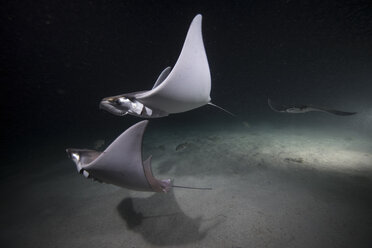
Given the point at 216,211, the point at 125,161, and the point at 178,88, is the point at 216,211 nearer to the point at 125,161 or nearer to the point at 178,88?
the point at 125,161

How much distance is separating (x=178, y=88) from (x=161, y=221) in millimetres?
2130

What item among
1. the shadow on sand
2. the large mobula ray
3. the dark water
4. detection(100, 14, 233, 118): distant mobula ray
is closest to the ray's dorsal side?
detection(100, 14, 233, 118): distant mobula ray

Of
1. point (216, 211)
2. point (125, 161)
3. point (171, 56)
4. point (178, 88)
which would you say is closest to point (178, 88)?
point (178, 88)

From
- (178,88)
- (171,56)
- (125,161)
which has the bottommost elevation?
(125,161)

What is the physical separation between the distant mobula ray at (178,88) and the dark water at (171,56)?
6.13ft

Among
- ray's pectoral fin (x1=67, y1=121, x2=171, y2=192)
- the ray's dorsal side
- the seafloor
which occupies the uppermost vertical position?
the ray's dorsal side

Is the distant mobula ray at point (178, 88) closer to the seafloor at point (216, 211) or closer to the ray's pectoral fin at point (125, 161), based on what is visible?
the ray's pectoral fin at point (125, 161)

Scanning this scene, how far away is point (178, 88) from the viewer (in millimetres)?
1826

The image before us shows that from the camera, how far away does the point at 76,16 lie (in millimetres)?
8508

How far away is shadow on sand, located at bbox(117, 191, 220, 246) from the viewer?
6.83 feet

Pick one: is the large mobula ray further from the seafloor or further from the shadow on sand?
the seafloor

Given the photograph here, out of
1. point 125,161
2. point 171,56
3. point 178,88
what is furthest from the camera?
point 171,56

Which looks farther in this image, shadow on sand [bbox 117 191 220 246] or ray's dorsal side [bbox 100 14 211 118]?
shadow on sand [bbox 117 191 220 246]

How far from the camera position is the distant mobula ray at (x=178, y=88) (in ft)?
5.70
